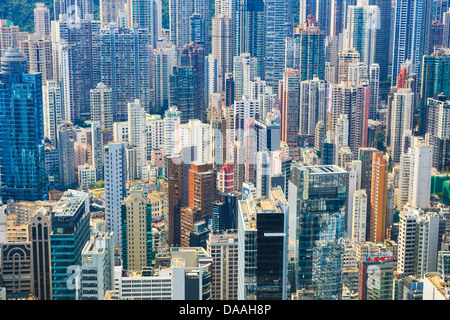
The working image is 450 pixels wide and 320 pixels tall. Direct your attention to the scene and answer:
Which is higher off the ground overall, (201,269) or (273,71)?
(273,71)

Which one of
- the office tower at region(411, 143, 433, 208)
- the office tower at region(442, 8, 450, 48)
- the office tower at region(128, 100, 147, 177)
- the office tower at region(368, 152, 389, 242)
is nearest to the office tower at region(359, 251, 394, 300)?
the office tower at region(368, 152, 389, 242)

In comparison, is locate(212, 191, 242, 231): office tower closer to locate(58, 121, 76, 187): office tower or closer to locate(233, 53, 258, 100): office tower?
locate(58, 121, 76, 187): office tower

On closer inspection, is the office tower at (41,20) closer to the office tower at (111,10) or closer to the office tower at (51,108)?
the office tower at (51,108)

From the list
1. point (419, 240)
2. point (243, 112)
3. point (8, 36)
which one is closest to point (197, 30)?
point (243, 112)

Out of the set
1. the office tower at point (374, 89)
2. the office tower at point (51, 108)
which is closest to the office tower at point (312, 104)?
the office tower at point (374, 89)

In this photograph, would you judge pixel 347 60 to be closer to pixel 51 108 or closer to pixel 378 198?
pixel 378 198

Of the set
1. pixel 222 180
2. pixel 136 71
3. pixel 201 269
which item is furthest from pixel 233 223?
pixel 136 71

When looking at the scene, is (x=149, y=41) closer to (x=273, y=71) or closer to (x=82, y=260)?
(x=273, y=71)
